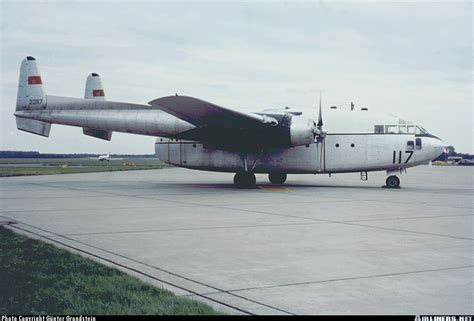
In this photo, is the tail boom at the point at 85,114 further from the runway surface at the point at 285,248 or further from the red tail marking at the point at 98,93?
the runway surface at the point at 285,248

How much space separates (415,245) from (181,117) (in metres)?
15.2

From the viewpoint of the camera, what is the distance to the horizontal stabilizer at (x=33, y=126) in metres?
28.3

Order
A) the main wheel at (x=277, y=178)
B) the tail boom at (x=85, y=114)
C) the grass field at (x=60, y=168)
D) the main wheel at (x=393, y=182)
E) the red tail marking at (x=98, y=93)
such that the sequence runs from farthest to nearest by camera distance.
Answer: the grass field at (x=60, y=168) → the red tail marking at (x=98, y=93) → the main wheel at (x=277, y=178) → the tail boom at (x=85, y=114) → the main wheel at (x=393, y=182)

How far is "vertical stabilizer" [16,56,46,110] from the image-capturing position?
28234mm

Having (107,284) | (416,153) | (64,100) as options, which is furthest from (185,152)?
(107,284)

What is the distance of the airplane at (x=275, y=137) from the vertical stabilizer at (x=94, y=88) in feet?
10.3

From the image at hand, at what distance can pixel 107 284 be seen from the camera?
636 centimetres

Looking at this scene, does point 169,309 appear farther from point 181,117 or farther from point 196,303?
point 181,117

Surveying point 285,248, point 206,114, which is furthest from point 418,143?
point 285,248

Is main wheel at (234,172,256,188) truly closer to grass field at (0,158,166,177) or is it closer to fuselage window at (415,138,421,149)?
fuselage window at (415,138,421,149)

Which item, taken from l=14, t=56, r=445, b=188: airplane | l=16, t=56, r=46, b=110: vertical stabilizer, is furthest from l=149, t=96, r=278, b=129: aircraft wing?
l=16, t=56, r=46, b=110: vertical stabilizer

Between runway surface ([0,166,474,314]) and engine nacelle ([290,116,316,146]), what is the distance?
22.1ft

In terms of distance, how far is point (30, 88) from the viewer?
28.5 meters

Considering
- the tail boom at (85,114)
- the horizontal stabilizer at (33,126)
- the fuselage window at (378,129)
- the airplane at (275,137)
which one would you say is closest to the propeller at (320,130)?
the airplane at (275,137)
